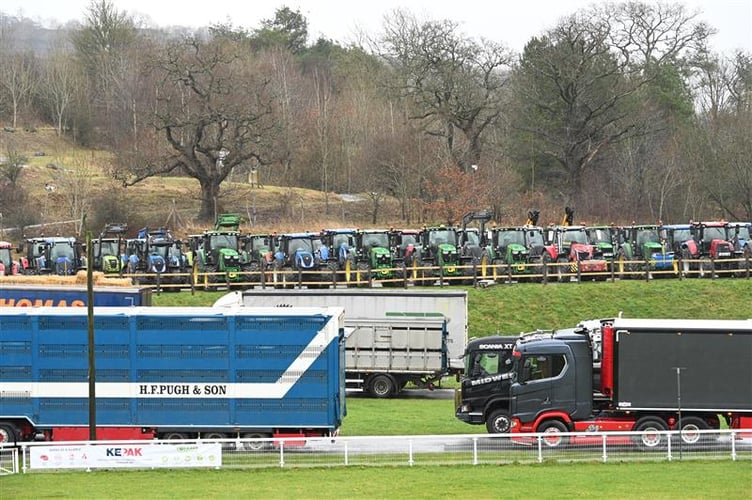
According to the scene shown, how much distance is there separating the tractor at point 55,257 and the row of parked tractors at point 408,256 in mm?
42

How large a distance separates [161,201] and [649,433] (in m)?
58.7

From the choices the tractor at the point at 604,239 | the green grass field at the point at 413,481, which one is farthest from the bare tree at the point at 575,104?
the green grass field at the point at 413,481

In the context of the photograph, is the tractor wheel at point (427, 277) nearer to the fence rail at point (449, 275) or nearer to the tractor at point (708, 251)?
the fence rail at point (449, 275)

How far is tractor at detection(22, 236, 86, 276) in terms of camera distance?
4784 cm

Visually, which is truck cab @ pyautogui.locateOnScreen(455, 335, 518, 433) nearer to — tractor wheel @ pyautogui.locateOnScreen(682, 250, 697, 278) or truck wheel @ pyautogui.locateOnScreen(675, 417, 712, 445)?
truck wheel @ pyautogui.locateOnScreen(675, 417, 712, 445)

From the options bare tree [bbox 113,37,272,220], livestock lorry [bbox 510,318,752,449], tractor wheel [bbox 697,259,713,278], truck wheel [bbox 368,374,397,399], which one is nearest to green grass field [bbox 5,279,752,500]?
livestock lorry [bbox 510,318,752,449]

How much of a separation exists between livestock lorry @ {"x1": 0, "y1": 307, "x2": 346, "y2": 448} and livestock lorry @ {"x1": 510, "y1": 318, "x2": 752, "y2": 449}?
4.56 metres

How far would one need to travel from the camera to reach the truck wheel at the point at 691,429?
942 inches

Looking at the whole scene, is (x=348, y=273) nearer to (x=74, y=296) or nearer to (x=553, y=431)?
(x=74, y=296)

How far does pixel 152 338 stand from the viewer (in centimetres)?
2575

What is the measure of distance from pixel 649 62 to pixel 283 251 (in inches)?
1836

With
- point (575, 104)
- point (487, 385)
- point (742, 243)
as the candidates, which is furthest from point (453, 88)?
point (487, 385)

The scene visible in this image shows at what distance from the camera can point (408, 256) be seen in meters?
49.4

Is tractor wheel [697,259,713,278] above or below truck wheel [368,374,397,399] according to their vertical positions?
above
